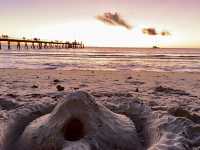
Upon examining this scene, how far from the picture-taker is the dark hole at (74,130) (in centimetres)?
271

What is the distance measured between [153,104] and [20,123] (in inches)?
131

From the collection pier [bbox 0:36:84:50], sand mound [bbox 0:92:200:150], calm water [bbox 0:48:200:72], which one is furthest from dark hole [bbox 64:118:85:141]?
pier [bbox 0:36:84:50]

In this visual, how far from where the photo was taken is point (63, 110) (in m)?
2.97

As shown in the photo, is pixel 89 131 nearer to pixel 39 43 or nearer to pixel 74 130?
pixel 74 130

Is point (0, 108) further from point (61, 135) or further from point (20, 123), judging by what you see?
point (61, 135)

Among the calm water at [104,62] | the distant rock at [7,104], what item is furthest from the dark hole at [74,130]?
the calm water at [104,62]

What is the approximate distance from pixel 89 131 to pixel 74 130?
127mm

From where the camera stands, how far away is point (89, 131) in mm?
2787

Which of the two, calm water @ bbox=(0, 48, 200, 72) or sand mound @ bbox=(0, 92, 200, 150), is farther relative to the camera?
calm water @ bbox=(0, 48, 200, 72)

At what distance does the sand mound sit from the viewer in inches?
107

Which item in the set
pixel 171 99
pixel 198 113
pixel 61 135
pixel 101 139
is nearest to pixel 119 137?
pixel 101 139

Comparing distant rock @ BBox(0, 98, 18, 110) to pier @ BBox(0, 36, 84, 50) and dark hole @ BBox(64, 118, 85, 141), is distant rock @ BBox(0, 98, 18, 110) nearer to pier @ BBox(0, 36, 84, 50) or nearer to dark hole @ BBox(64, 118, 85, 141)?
dark hole @ BBox(64, 118, 85, 141)

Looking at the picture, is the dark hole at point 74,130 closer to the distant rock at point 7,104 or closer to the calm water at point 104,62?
the distant rock at point 7,104

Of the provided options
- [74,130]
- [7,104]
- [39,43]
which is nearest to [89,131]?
[74,130]
